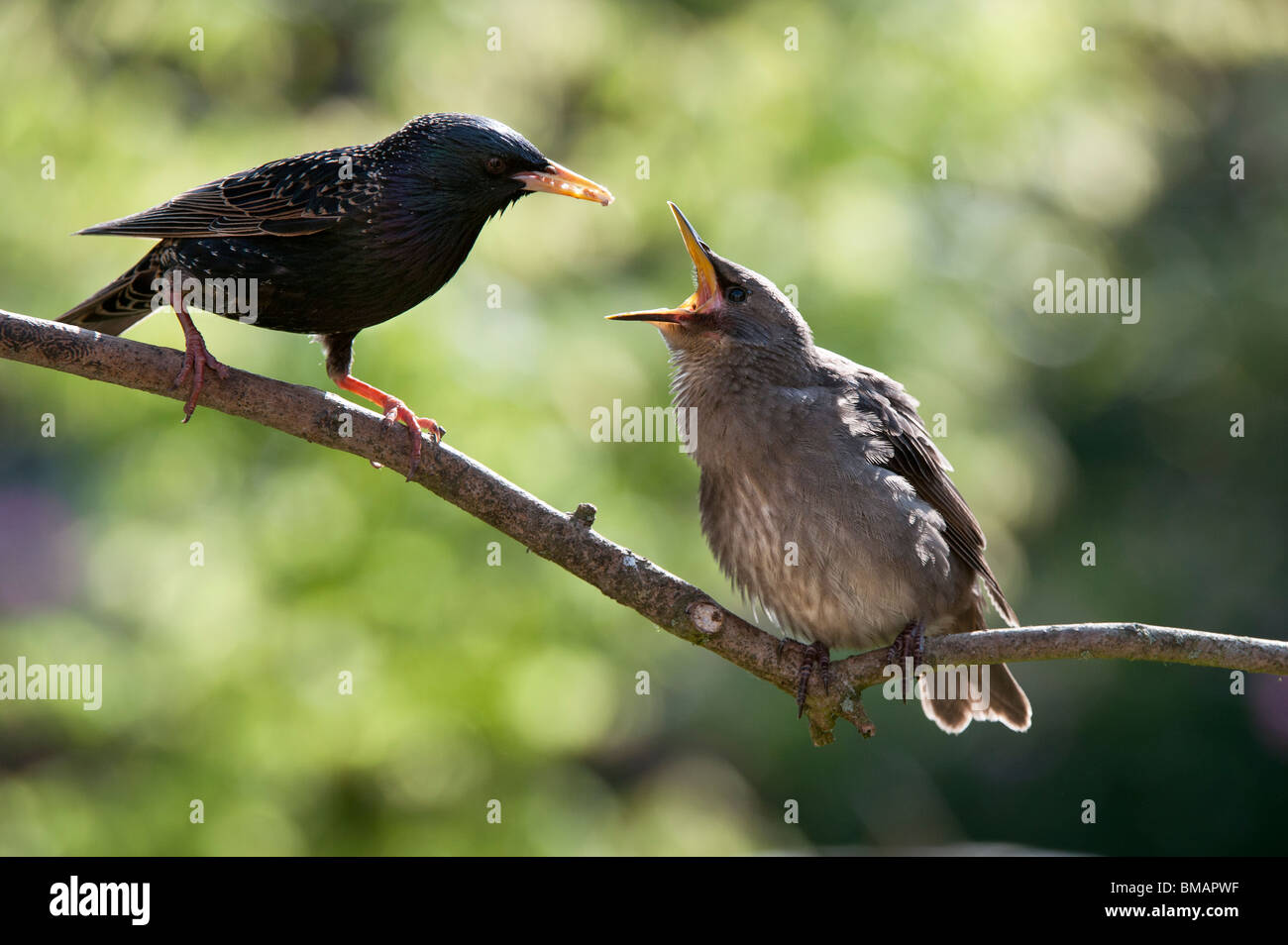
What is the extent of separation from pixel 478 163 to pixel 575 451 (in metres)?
3.50

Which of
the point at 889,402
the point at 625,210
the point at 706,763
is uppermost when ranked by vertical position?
the point at 625,210

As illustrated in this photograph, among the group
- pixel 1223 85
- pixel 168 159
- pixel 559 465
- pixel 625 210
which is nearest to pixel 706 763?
pixel 559 465

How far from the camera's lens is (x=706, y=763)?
29.4 ft

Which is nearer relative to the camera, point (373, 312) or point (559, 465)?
point (373, 312)

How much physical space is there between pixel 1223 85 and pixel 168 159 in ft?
31.5

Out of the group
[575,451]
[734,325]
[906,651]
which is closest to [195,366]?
[734,325]

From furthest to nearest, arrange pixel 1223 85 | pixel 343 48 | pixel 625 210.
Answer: pixel 1223 85 → pixel 343 48 → pixel 625 210

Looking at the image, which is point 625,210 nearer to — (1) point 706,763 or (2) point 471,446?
(2) point 471,446

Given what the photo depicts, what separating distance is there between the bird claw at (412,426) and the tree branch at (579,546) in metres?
0.02

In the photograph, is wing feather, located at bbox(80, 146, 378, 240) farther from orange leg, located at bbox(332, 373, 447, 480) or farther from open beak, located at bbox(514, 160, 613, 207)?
orange leg, located at bbox(332, 373, 447, 480)

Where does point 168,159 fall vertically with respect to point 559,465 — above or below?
above

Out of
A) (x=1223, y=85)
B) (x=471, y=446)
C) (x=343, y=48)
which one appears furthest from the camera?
(x=1223, y=85)

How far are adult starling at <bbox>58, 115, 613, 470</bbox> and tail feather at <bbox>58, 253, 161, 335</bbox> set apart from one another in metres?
0.18

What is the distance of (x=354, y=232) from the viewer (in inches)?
140
